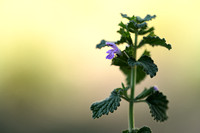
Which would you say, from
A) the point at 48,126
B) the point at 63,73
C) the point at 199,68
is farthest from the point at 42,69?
the point at 199,68

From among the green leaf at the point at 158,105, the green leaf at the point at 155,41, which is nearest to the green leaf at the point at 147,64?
the green leaf at the point at 155,41

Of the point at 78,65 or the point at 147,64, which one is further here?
the point at 78,65

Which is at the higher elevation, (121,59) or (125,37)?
(125,37)

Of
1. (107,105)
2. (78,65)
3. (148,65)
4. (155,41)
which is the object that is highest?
(78,65)

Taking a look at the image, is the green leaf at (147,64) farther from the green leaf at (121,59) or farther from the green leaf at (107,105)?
the green leaf at (107,105)

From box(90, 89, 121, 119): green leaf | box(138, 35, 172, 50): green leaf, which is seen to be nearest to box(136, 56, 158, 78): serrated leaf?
box(138, 35, 172, 50): green leaf

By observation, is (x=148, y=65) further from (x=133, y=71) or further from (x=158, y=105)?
(x=158, y=105)

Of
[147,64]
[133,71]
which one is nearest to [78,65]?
[133,71]

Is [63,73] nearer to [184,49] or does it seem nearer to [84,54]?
[84,54]
